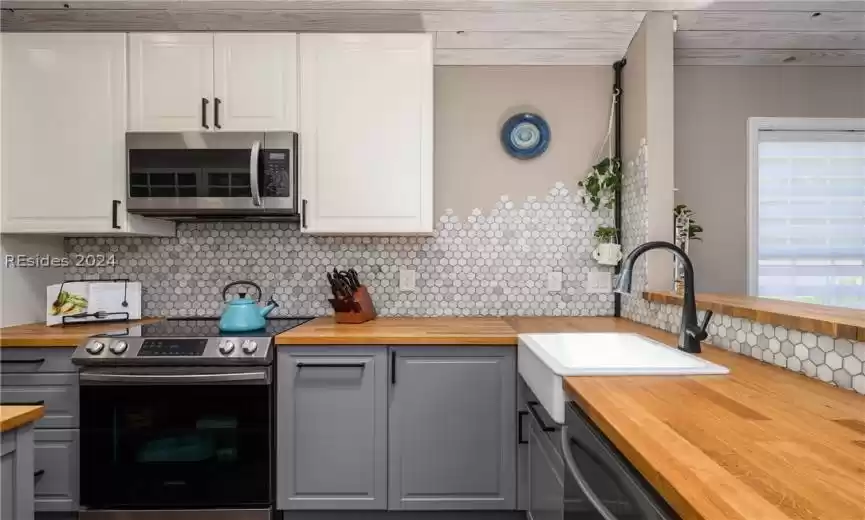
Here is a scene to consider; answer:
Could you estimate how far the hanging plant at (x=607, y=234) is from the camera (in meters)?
2.67

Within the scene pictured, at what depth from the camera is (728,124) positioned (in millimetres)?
2762

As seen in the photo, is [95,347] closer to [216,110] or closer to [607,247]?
[216,110]

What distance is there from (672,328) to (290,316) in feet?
6.05

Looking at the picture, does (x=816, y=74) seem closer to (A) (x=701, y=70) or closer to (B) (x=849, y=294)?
(A) (x=701, y=70)

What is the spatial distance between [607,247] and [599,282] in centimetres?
21

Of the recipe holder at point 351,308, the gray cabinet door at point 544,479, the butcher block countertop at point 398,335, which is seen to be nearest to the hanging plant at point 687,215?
the butcher block countertop at point 398,335

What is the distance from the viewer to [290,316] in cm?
273

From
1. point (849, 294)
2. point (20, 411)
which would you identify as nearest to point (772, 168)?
point (849, 294)

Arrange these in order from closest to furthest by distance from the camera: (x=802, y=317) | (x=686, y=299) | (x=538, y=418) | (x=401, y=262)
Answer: (x=802, y=317)
(x=686, y=299)
(x=538, y=418)
(x=401, y=262)

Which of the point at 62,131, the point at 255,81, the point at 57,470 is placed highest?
the point at 255,81

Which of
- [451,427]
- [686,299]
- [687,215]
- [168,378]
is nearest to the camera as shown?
[686,299]

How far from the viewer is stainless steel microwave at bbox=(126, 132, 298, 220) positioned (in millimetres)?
2324

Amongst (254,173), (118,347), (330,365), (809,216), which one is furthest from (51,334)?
(809,216)

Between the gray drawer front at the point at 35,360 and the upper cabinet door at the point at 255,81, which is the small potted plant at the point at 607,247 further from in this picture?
the gray drawer front at the point at 35,360
